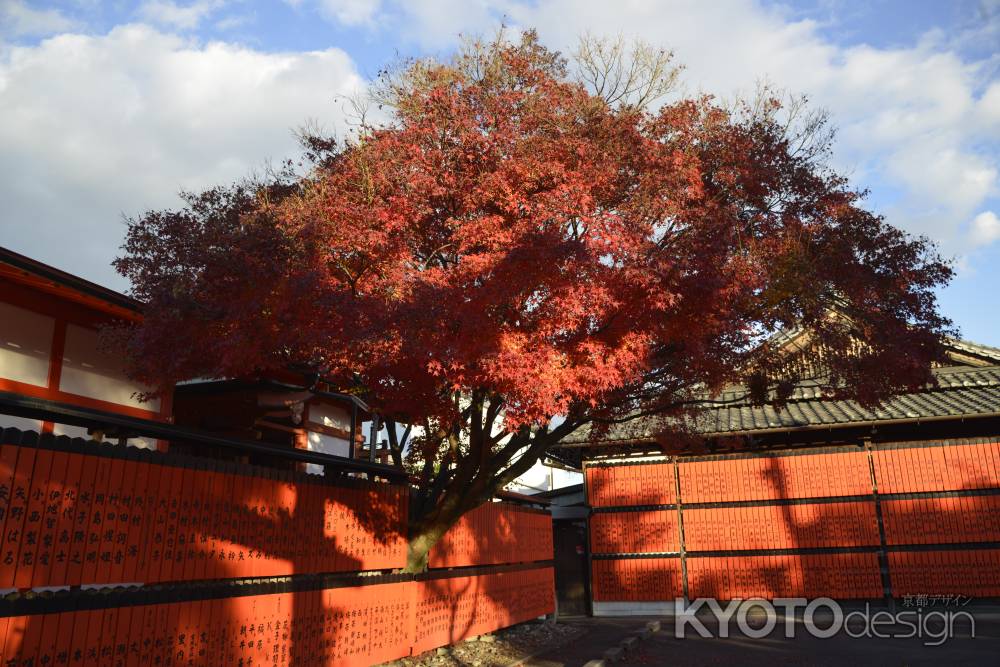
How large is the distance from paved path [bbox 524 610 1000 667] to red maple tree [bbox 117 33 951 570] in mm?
3912

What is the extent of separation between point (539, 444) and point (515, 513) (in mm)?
6313

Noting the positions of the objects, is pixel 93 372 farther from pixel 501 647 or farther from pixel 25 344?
pixel 501 647

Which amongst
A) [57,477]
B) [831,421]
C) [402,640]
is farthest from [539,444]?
[831,421]

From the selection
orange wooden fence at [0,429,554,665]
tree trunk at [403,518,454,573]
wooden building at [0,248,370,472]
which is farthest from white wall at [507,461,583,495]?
orange wooden fence at [0,429,554,665]

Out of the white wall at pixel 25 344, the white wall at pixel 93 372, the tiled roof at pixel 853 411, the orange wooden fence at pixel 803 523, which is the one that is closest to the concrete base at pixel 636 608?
the orange wooden fence at pixel 803 523

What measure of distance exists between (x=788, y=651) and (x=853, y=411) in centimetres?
777

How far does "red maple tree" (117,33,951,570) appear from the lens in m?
7.82

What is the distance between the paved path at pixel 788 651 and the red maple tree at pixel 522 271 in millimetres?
3912

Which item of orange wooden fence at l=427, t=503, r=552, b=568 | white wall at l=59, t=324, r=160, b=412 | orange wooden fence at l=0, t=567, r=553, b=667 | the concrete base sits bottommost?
the concrete base

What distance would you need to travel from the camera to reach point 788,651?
39.5ft

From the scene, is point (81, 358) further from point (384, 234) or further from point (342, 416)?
point (342, 416)

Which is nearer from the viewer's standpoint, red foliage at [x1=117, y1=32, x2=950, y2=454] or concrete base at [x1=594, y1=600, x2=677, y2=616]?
red foliage at [x1=117, y1=32, x2=950, y2=454]

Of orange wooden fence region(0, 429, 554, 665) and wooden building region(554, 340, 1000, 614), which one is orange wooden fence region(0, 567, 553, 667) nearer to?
orange wooden fence region(0, 429, 554, 665)

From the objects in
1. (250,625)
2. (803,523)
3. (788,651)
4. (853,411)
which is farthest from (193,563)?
(853,411)
